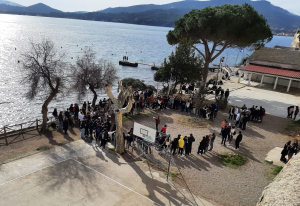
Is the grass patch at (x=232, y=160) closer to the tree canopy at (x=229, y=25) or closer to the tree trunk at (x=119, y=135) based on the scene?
the tree trunk at (x=119, y=135)

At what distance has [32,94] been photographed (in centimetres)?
1981

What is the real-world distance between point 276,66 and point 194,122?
76.3 feet

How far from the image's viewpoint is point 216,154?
1562cm

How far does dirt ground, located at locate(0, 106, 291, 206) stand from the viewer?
11.9 m

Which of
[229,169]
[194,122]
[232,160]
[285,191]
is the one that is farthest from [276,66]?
[285,191]

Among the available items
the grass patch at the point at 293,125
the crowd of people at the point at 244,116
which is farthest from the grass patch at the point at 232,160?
the grass patch at the point at 293,125

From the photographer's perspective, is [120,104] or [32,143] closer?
[120,104]

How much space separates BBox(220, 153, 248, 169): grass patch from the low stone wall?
5.74m

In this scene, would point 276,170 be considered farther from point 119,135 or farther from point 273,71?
→ point 273,71

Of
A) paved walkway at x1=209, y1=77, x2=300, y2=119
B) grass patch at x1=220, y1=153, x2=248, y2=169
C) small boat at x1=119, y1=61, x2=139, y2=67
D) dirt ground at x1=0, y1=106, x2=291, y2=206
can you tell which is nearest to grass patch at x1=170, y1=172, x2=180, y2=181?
dirt ground at x1=0, y1=106, x2=291, y2=206

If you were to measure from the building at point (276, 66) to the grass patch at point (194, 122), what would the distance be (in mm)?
19318

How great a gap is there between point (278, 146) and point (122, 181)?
11945 millimetres

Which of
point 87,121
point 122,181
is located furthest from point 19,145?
point 122,181

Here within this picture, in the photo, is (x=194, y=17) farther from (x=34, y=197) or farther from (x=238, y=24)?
(x=34, y=197)
